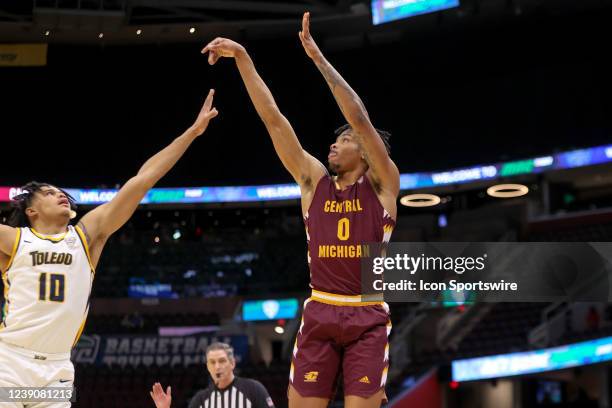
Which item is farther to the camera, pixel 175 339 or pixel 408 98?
pixel 408 98

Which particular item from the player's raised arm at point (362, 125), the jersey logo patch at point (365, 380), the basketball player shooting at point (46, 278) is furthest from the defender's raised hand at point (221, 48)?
the jersey logo patch at point (365, 380)

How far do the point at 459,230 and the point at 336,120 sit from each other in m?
5.22

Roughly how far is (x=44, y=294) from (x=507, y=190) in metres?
23.8

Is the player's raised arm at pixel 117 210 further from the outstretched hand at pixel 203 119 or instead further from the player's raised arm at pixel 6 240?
the player's raised arm at pixel 6 240

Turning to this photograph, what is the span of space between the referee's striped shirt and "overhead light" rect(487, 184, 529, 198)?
2009cm

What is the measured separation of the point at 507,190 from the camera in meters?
27.9

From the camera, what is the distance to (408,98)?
95.1ft

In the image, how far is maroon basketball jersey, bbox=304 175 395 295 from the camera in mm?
5711

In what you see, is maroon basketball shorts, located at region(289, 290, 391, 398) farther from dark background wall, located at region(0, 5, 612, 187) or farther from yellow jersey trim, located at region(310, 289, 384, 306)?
dark background wall, located at region(0, 5, 612, 187)

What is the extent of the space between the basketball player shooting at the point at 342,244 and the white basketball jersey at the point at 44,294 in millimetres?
1387

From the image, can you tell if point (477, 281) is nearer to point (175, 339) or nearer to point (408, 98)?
point (175, 339)

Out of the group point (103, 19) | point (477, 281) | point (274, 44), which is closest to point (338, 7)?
point (274, 44)

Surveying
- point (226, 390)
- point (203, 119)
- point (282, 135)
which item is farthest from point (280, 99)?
point (282, 135)

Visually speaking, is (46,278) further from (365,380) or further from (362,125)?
(362,125)
